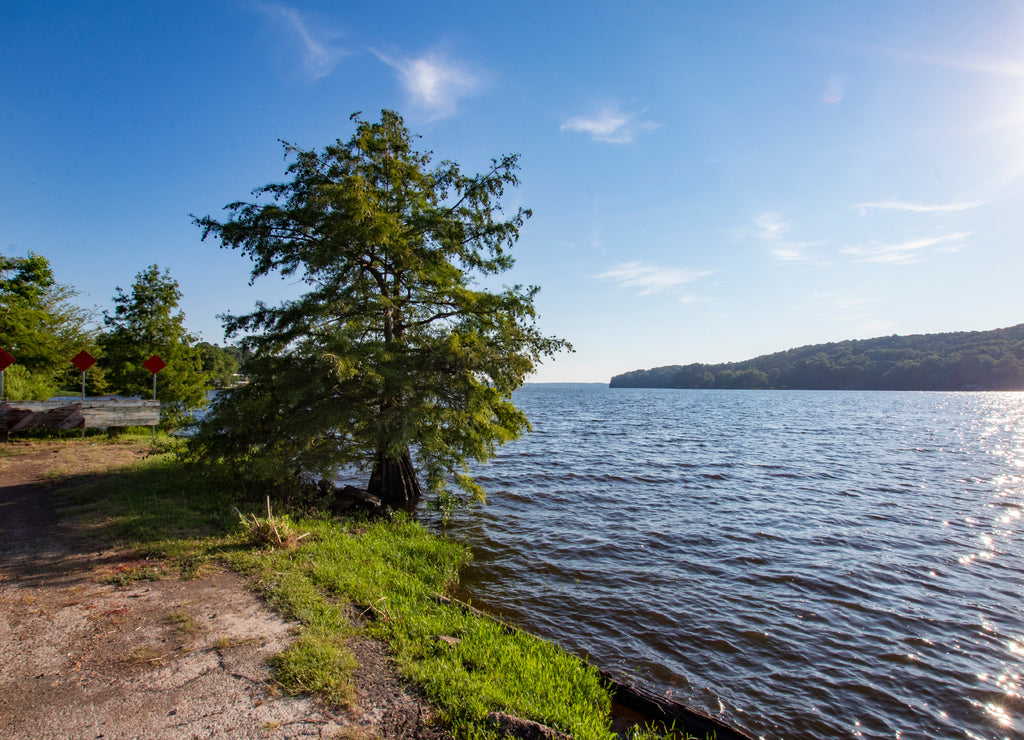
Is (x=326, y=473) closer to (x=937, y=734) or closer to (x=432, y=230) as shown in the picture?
(x=432, y=230)

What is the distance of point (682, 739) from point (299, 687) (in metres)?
4.00

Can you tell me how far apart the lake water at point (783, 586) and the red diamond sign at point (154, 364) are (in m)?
15.2

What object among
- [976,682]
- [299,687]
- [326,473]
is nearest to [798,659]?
[976,682]

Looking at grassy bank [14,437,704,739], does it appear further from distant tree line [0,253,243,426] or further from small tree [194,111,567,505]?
distant tree line [0,253,243,426]

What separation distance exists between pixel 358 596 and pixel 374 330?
24.1 feet

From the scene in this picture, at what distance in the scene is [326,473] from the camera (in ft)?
37.7

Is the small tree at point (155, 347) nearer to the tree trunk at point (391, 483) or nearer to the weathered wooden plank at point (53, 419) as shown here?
the weathered wooden plank at point (53, 419)

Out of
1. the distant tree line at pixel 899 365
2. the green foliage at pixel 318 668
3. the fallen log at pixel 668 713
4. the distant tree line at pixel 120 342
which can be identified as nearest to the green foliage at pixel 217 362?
the distant tree line at pixel 120 342

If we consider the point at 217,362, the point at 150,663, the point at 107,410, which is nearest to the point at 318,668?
the point at 150,663

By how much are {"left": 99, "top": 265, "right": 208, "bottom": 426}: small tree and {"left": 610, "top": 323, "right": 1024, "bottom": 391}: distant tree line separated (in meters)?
141

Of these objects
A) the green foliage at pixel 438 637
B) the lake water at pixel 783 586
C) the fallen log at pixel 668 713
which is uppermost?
the green foliage at pixel 438 637

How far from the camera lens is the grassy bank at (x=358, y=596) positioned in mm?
4707

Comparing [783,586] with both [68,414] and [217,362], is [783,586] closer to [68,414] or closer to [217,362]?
[68,414]

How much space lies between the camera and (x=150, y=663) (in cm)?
482
